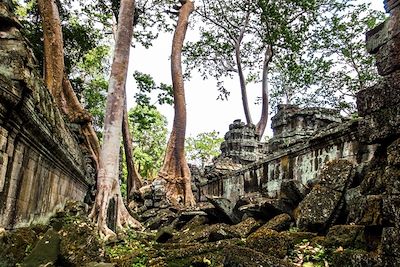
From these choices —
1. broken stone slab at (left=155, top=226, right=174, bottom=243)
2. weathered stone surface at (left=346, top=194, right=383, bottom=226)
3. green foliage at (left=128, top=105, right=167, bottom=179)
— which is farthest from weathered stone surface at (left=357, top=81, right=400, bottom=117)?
green foliage at (left=128, top=105, right=167, bottom=179)

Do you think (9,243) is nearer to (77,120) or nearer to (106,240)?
(106,240)

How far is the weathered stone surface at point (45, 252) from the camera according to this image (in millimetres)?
2477

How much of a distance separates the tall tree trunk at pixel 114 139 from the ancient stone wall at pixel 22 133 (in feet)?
6.37

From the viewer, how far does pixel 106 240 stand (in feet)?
18.7

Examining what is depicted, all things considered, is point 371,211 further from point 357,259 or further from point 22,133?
point 22,133

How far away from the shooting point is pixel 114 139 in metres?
7.39

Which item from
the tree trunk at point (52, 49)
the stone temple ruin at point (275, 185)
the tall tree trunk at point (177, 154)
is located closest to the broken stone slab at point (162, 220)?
the tall tree trunk at point (177, 154)

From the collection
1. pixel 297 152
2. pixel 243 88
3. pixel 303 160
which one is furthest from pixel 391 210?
pixel 243 88

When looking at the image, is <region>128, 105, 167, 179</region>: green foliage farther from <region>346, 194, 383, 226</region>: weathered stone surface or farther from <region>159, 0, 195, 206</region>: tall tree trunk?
<region>346, 194, 383, 226</region>: weathered stone surface

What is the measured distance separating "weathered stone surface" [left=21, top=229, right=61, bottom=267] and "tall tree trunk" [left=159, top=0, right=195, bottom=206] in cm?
753

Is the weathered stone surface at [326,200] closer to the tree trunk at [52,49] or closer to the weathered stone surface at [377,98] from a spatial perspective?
the weathered stone surface at [377,98]

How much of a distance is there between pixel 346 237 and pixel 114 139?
214 inches

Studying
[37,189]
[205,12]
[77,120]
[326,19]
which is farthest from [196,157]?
[37,189]

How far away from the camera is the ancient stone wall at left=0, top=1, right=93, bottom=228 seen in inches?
108
